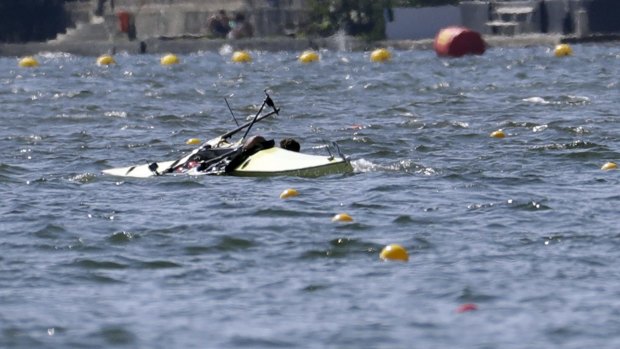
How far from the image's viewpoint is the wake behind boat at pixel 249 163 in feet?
79.3

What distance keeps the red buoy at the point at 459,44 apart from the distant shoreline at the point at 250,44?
14.9 ft

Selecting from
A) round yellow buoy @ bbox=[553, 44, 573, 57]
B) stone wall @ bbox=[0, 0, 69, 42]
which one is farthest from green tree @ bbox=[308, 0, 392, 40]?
stone wall @ bbox=[0, 0, 69, 42]

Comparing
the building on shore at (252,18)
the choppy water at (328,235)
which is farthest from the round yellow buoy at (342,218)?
the building on shore at (252,18)

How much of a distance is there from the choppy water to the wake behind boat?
0.24m

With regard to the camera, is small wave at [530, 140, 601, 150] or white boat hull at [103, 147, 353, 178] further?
small wave at [530, 140, 601, 150]

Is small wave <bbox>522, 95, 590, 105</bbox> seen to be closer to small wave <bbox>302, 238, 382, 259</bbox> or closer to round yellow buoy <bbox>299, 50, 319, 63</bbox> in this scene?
small wave <bbox>302, 238, 382, 259</bbox>

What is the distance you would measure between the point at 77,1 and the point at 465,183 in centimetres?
5981

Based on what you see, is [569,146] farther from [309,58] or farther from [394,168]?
[309,58]

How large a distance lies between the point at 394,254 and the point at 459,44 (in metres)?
43.2

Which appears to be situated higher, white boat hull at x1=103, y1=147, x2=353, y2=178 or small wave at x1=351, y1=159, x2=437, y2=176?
white boat hull at x1=103, y1=147, x2=353, y2=178

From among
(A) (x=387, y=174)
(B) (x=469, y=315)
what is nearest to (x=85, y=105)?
(A) (x=387, y=174)

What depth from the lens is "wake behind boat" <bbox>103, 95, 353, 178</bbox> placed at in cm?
2417

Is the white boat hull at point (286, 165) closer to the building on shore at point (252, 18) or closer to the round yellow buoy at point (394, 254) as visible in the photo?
the round yellow buoy at point (394, 254)

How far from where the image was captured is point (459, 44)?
60469 millimetres
